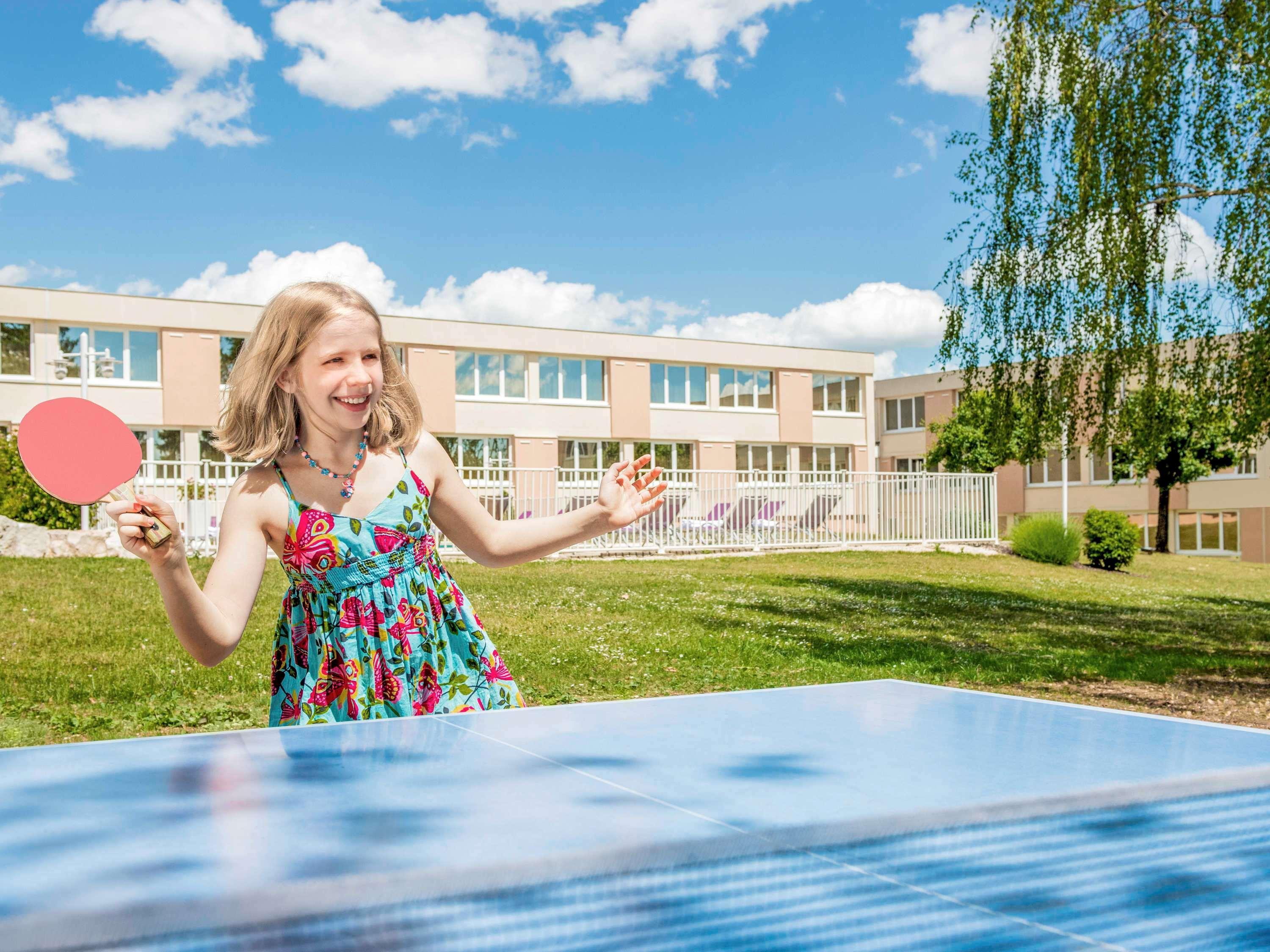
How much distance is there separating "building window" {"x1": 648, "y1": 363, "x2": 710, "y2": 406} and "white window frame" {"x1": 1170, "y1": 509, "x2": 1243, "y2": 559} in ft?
61.9

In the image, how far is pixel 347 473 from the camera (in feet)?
8.67

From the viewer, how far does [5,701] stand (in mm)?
6570

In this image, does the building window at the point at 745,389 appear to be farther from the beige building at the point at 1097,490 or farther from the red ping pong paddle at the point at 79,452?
the red ping pong paddle at the point at 79,452

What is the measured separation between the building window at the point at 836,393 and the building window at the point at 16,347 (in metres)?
28.4

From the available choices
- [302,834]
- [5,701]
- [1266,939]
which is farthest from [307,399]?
[5,701]

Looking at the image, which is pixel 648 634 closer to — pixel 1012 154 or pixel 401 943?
pixel 1012 154

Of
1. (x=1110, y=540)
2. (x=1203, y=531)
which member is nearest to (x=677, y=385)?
(x=1203, y=531)

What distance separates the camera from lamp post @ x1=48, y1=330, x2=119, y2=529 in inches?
762

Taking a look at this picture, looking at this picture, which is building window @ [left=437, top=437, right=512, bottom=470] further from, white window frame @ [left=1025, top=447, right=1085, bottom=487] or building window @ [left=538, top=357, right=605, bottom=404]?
white window frame @ [left=1025, top=447, right=1085, bottom=487]

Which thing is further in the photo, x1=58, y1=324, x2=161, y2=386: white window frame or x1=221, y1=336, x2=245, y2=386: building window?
x1=221, y1=336, x2=245, y2=386: building window

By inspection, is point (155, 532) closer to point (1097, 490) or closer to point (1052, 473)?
point (1097, 490)

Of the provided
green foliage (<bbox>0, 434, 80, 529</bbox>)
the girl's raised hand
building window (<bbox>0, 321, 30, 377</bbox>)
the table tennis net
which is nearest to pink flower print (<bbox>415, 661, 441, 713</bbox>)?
the girl's raised hand

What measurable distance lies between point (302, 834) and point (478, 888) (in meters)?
0.27

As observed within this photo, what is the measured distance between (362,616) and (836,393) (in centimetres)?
4625
